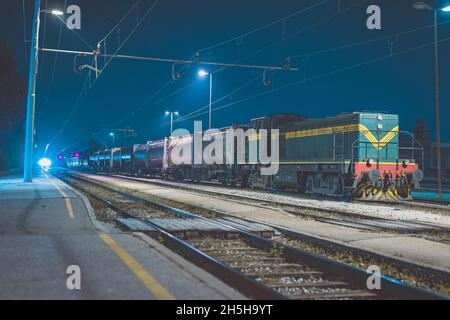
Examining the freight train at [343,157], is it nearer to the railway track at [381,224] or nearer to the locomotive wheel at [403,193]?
the locomotive wheel at [403,193]

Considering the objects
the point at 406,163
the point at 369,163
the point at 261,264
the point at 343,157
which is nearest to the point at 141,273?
the point at 261,264

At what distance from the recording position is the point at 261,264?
24.4 feet

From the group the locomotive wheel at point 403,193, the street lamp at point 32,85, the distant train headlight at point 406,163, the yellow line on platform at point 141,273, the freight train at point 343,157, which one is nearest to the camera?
the yellow line on platform at point 141,273

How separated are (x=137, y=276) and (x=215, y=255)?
8.89ft

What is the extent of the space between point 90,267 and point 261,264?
8.85ft

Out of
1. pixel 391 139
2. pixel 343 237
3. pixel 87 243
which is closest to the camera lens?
pixel 87 243

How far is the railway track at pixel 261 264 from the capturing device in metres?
5.70

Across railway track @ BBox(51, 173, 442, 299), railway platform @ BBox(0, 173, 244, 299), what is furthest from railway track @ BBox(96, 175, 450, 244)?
railway platform @ BBox(0, 173, 244, 299)

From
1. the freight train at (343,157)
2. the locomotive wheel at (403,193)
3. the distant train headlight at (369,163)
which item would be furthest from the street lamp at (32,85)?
the locomotive wheel at (403,193)

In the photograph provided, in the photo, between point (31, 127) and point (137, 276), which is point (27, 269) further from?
point (31, 127)

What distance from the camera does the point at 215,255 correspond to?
321 inches

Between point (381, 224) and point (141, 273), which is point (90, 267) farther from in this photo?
point (381, 224)

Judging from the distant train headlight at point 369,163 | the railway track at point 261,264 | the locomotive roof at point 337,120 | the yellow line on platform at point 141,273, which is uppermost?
the locomotive roof at point 337,120
